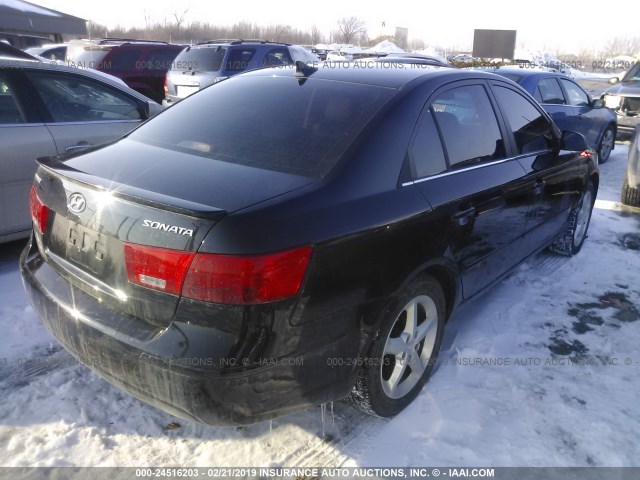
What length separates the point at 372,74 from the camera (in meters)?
2.88

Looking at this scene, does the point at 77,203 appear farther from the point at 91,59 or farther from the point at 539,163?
the point at 91,59

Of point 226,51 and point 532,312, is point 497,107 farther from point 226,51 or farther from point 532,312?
point 226,51

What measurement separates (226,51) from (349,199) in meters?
9.24

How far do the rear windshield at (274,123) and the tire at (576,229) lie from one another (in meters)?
2.75

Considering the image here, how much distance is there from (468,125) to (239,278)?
6.13 feet

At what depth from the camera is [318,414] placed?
2617 millimetres

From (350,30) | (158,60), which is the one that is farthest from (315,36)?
(158,60)

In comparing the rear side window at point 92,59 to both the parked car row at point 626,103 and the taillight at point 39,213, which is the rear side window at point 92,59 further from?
the parked car row at point 626,103

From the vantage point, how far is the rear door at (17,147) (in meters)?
3.78

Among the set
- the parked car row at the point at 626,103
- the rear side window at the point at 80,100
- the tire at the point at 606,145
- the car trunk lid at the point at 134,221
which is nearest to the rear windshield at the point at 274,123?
the car trunk lid at the point at 134,221

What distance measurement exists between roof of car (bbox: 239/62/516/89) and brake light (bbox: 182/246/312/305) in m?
1.30

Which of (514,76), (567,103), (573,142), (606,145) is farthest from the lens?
(606,145)

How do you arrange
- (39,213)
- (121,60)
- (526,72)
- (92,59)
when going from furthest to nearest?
(121,60), (92,59), (526,72), (39,213)

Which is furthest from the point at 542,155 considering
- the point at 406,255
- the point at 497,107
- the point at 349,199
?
the point at 349,199
